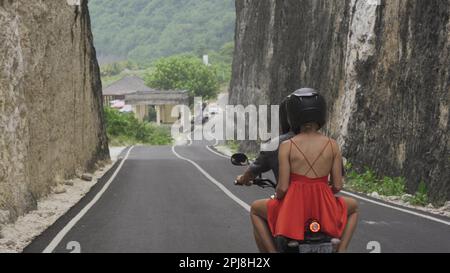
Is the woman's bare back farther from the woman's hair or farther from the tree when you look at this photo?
the tree

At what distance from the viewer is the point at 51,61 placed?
68.3 ft

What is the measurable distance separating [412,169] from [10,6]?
36.4 ft

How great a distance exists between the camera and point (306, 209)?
16.4 ft

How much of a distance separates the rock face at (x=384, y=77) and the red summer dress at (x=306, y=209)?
11105mm

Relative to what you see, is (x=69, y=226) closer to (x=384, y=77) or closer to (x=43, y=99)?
(x=43, y=99)

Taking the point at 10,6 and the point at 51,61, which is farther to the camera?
the point at 51,61

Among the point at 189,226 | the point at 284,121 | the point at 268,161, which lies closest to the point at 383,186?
the point at 189,226

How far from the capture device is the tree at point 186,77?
135 metres

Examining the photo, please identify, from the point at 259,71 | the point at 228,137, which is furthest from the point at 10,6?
the point at 228,137

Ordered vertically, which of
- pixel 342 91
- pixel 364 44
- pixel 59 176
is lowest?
pixel 59 176

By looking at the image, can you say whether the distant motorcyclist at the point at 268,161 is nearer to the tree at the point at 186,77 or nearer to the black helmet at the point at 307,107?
the black helmet at the point at 307,107

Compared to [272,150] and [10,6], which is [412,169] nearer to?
[10,6]

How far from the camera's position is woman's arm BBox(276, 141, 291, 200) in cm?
510

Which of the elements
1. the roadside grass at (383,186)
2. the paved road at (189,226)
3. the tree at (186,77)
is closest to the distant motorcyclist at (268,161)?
the paved road at (189,226)
